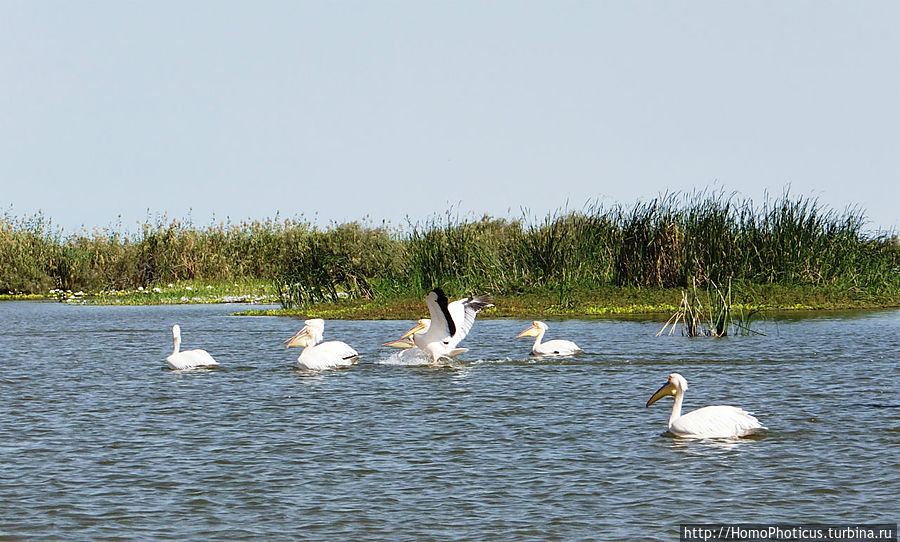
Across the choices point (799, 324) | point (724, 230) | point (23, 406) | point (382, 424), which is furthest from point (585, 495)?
point (724, 230)

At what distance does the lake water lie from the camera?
8.42 m

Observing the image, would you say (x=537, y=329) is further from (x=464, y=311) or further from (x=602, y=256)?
(x=602, y=256)

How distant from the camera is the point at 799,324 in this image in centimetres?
2531

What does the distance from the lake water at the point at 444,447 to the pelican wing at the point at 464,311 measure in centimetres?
60

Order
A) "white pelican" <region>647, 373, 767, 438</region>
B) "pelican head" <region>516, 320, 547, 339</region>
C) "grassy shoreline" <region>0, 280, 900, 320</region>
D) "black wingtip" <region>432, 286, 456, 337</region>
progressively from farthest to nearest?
"grassy shoreline" <region>0, 280, 900, 320</region> < "pelican head" <region>516, 320, 547, 339</region> < "black wingtip" <region>432, 286, 456, 337</region> < "white pelican" <region>647, 373, 767, 438</region>

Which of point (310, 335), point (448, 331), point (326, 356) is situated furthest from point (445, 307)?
point (310, 335)

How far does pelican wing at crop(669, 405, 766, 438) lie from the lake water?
16cm

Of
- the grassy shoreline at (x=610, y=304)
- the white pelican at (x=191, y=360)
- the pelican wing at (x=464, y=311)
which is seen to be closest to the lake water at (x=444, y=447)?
the white pelican at (x=191, y=360)

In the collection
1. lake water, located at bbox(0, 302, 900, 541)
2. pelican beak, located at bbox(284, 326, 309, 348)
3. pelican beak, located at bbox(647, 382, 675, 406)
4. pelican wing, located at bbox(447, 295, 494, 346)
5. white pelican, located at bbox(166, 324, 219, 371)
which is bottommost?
lake water, located at bbox(0, 302, 900, 541)

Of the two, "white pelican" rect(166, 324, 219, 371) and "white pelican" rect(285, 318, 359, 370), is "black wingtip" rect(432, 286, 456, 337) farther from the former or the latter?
"white pelican" rect(166, 324, 219, 371)

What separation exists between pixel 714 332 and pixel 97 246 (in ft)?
118

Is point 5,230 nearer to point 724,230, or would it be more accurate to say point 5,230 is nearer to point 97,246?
point 97,246

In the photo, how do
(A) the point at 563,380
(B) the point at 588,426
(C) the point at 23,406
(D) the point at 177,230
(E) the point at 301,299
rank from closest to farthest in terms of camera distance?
(B) the point at 588,426, (C) the point at 23,406, (A) the point at 563,380, (E) the point at 301,299, (D) the point at 177,230

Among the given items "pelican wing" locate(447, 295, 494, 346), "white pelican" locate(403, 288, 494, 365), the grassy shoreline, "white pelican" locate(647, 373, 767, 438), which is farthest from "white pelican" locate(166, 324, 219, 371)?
the grassy shoreline
